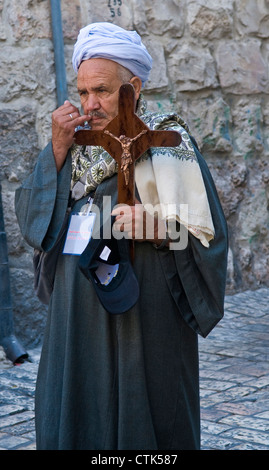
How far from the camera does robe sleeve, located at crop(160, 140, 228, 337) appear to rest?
241cm

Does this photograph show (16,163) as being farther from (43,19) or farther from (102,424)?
(102,424)

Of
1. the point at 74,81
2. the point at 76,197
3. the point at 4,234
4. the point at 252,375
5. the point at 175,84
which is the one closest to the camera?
the point at 76,197

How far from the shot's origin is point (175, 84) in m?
6.02

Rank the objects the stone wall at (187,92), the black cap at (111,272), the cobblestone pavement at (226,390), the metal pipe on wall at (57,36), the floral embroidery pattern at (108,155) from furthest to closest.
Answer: the metal pipe on wall at (57,36)
the stone wall at (187,92)
the cobblestone pavement at (226,390)
the floral embroidery pattern at (108,155)
the black cap at (111,272)

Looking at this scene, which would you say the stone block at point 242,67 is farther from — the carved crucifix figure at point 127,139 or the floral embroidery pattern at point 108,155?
the carved crucifix figure at point 127,139

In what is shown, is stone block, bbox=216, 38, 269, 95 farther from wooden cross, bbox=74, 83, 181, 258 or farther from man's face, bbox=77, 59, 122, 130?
wooden cross, bbox=74, 83, 181, 258

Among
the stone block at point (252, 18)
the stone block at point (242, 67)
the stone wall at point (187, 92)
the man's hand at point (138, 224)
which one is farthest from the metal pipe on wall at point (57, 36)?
the man's hand at point (138, 224)

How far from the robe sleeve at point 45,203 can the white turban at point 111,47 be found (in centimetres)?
35

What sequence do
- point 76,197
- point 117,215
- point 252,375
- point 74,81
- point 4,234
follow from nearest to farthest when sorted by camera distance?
point 117,215, point 76,197, point 252,375, point 4,234, point 74,81

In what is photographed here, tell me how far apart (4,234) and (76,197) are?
7.92 feet

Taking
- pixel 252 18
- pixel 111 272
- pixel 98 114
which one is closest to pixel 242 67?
pixel 252 18

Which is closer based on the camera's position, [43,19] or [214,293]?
[214,293]

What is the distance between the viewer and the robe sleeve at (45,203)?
2.52 meters

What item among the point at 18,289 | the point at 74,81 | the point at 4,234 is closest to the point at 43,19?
the point at 74,81
